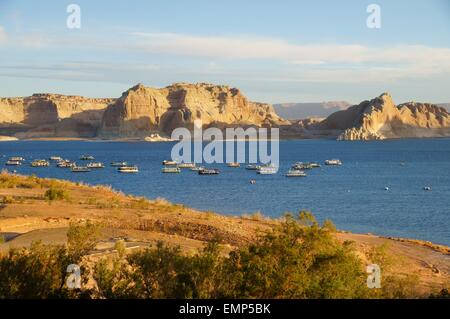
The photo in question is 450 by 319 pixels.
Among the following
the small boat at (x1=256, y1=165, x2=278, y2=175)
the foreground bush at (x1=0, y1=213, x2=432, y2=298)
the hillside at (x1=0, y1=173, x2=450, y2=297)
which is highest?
the foreground bush at (x1=0, y1=213, x2=432, y2=298)

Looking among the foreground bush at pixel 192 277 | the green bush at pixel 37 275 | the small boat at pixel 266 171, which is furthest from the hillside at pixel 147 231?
the small boat at pixel 266 171

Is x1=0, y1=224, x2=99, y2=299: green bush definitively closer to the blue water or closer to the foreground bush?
the foreground bush

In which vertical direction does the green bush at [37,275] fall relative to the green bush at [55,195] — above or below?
above

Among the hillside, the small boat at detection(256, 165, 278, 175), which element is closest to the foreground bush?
the hillside

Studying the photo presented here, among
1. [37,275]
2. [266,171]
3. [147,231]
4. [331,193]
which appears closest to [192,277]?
[37,275]

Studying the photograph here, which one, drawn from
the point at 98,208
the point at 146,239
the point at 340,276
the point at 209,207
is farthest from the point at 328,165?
the point at 340,276

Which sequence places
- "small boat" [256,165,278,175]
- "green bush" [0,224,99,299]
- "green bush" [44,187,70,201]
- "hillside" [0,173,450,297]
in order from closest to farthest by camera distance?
"green bush" [0,224,99,299] → "hillside" [0,173,450,297] → "green bush" [44,187,70,201] → "small boat" [256,165,278,175]

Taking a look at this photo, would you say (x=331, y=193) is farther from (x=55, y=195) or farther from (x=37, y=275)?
(x=37, y=275)

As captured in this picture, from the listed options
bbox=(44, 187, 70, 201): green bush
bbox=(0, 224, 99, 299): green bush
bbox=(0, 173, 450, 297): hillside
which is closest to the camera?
bbox=(0, 224, 99, 299): green bush

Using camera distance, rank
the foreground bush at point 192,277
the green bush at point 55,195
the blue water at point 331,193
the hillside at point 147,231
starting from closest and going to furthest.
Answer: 1. the foreground bush at point 192,277
2. the hillside at point 147,231
3. the green bush at point 55,195
4. the blue water at point 331,193

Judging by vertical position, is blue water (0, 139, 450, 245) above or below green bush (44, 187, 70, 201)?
below

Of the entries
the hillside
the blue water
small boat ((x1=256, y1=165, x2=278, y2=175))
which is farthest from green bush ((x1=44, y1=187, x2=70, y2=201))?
small boat ((x1=256, y1=165, x2=278, y2=175))

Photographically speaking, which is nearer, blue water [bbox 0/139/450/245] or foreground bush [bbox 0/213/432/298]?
foreground bush [bbox 0/213/432/298]

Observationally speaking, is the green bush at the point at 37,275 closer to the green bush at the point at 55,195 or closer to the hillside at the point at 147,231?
the hillside at the point at 147,231
